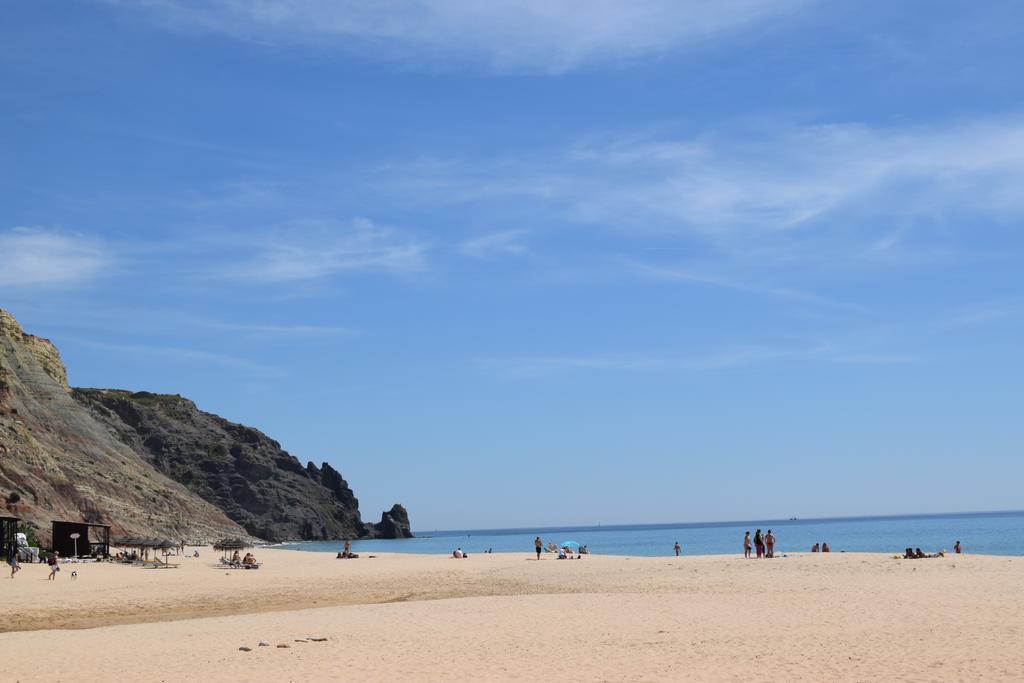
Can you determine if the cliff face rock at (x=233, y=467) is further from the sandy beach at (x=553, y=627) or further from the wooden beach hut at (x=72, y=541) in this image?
the sandy beach at (x=553, y=627)

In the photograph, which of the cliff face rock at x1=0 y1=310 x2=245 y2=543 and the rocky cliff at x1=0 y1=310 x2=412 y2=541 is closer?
the cliff face rock at x1=0 y1=310 x2=245 y2=543

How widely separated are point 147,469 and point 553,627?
4409 inches

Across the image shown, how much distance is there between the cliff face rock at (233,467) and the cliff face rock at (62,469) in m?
25.6

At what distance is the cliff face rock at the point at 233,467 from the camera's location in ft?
489

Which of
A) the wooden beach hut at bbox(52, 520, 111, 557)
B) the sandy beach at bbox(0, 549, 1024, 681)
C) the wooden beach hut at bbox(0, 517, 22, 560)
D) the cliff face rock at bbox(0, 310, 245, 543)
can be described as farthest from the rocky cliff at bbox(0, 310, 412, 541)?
the sandy beach at bbox(0, 549, 1024, 681)

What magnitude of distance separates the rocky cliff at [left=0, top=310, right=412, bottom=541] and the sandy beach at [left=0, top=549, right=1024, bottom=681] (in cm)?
3919

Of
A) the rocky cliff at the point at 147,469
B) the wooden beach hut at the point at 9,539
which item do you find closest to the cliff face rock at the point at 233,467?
the rocky cliff at the point at 147,469

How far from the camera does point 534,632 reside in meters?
19.4

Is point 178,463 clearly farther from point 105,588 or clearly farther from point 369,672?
point 369,672

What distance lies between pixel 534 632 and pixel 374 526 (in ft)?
564

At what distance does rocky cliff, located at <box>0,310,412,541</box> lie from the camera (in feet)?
242

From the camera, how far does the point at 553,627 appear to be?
790 inches

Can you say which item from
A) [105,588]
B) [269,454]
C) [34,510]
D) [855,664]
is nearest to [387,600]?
[105,588]

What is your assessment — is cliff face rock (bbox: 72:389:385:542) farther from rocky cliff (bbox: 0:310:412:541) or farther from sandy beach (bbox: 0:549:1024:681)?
sandy beach (bbox: 0:549:1024:681)
